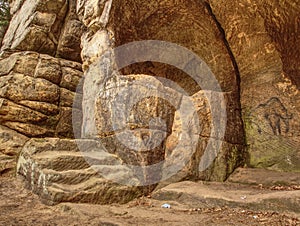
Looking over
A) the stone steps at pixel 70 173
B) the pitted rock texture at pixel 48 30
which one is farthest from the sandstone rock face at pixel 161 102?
the pitted rock texture at pixel 48 30

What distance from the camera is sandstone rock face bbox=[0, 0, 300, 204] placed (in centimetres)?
420

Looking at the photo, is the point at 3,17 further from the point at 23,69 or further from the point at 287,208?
the point at 287,208

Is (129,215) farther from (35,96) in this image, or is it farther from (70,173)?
(35,96)

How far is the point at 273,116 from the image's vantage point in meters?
5.57

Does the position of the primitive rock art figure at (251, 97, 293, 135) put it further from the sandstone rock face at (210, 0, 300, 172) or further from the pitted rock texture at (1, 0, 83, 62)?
the pitted rock texture at (1, 0, 83, 62)

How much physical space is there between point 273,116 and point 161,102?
99.9 inches

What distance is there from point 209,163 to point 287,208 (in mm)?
1739

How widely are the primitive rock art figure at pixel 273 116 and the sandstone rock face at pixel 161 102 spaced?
0.02 metres

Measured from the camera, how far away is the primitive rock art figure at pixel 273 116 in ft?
17.8

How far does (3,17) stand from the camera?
11.1 meters

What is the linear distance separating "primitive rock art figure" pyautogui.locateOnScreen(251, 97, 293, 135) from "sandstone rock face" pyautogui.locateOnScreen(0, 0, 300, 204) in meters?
0.02

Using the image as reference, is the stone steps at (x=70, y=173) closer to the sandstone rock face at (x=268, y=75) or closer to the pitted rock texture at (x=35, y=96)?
the pitted rock texture at (x=35, y=96)

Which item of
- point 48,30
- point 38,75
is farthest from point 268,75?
point 48,30

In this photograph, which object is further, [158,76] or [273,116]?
[158,76]
